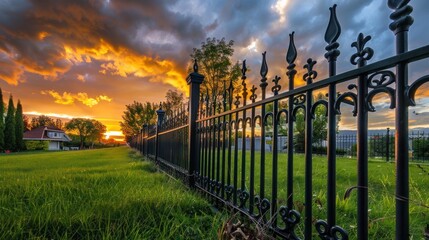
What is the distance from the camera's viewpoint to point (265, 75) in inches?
87.3

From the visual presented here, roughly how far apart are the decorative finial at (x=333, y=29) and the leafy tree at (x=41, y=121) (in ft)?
318

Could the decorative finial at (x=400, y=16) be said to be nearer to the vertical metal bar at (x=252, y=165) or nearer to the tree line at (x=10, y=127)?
the vertical metal bar at (x=252, y=165)

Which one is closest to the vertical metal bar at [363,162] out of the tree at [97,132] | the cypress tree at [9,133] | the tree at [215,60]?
the tree at [215,60]

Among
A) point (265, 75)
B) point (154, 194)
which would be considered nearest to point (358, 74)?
point (265, 75)

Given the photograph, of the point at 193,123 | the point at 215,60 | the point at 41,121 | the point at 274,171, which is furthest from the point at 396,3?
the point at 41,121

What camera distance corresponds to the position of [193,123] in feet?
12.9

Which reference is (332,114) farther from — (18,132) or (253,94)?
(18,132)

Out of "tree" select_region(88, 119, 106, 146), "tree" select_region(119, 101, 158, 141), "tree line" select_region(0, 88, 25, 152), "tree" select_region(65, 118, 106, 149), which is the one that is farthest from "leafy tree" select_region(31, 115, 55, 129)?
"tree" select_region(119, 101, 158, 141)

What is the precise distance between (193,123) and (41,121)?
9699 cm

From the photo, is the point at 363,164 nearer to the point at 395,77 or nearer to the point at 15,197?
the point at 395,77

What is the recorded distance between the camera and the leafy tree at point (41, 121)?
8138 centimetres

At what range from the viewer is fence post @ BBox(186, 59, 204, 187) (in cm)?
386

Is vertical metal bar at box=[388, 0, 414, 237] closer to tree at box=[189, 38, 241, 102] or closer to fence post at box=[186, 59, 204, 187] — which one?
fence post at box=[186, 59, 204, 187]

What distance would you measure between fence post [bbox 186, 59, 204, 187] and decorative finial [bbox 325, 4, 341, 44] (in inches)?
98.8
